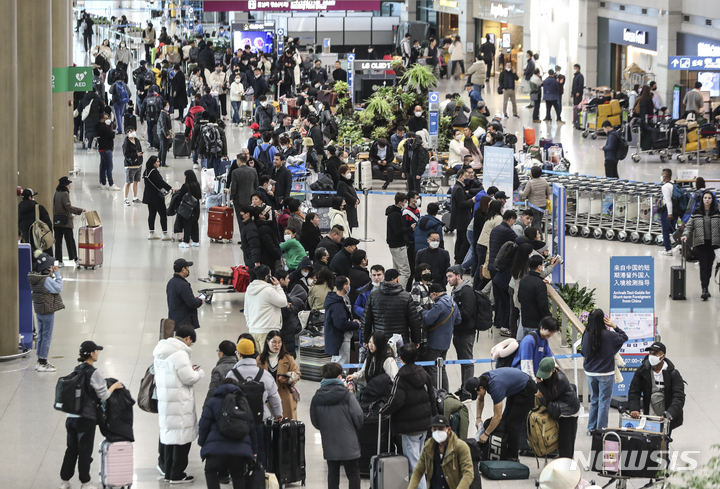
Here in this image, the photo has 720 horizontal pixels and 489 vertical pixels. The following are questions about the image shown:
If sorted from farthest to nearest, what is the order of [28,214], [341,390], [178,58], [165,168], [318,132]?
[178,58] < [165,168] < [318,132] < [28,214] < [341,390]

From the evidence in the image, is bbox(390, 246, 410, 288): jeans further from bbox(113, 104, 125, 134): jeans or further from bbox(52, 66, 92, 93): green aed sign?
bbox(113, 104, 125, 134): jeans

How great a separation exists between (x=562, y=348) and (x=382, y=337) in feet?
12.9

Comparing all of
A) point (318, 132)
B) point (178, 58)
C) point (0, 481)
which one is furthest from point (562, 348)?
point (178, 58)

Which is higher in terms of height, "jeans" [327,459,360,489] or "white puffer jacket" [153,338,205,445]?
"white puffer jacket" [153,338,205,445]

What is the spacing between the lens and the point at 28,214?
15.5m

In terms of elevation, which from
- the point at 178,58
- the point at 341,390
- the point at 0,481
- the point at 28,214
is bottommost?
the point at 0,481

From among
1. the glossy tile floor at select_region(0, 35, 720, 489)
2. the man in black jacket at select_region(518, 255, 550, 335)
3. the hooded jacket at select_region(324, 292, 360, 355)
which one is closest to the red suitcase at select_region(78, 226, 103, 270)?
the glossy tile floor at select_region(0, 35, 720, 489)

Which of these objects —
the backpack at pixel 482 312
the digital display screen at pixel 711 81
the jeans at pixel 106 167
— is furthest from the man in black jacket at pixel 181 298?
the digital display screen at pixel 711 81

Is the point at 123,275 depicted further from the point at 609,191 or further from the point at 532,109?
the point at 532,109

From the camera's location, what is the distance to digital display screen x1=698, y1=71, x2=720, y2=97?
3002 centimetres

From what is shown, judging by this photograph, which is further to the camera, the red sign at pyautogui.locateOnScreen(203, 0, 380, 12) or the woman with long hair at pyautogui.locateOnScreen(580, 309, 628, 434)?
the red sign at pyautogui.locateOnScreen(203, 0, 380, 12)

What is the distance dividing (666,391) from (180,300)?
5.31m

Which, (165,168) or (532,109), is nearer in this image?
(165,168)

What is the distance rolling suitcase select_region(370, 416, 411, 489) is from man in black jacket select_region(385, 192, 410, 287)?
6124mm
